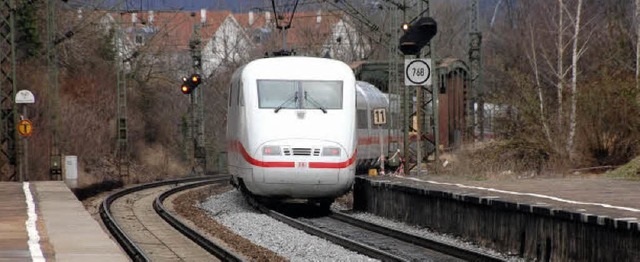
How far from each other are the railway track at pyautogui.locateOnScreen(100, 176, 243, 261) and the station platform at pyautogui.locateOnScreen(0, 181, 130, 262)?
2.06 feet

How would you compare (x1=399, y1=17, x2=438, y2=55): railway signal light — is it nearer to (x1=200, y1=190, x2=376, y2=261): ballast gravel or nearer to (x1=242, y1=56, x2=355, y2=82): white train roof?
(x1=242, y1=56, x2=355, y2=82): white train roof

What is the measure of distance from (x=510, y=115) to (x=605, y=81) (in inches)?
178

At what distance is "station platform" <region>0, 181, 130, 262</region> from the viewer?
13680 millimetres

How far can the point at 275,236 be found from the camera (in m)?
18.8

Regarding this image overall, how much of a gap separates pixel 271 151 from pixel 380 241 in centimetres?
413

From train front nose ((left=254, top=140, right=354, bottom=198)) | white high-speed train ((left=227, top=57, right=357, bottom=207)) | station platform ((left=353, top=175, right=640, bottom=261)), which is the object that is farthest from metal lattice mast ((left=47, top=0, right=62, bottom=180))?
train front nose ((left=254, top=140, right=354, bottom=198))

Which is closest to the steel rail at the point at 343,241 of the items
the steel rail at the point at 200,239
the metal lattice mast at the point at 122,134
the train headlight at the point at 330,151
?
the train headlight at the point at 330,151

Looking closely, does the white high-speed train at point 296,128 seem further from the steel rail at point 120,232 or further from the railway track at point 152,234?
the steel rail at point 120,232

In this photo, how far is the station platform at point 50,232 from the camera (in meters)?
13.7

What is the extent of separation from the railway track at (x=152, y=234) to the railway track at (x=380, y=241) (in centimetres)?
186

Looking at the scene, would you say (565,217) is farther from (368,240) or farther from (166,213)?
(166,213)

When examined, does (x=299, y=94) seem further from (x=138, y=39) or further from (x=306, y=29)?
(x=306, y=29)

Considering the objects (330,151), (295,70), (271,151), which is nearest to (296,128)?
(271,151)

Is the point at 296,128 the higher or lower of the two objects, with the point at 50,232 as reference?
higher
